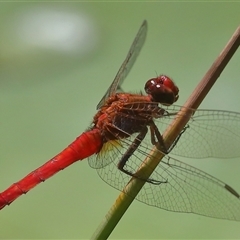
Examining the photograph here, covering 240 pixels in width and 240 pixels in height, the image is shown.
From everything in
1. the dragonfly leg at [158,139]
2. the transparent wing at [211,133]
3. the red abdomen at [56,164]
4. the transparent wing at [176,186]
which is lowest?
the red abdomen at [56,164]

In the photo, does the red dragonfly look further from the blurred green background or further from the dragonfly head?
the blurred green background

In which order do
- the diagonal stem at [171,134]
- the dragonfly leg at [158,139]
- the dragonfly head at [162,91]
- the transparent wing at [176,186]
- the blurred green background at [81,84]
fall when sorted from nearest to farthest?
the diagonal stem at [171,134] < the dragonfly leg at [158,139] < the transparent wing at [176,186] < the dragonfly head at [162,91] < the blurred green background at [81,84]

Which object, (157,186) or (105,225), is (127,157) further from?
(105,225)

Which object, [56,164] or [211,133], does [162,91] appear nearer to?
[211,133]

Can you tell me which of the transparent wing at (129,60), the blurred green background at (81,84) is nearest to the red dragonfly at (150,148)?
the transparent wing at (129,60)

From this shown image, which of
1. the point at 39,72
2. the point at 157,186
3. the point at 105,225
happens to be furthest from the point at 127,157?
the point at 39,72

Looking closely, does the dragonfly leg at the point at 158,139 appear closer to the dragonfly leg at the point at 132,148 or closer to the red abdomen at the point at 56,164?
the dragonfly leg at the point at 132,148

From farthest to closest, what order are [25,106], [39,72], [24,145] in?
[39,72], [25,106], [24,145]

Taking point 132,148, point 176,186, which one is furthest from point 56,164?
point 176,186
